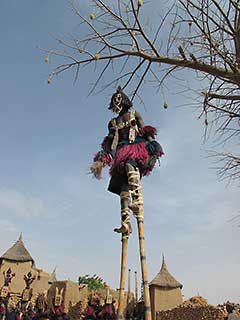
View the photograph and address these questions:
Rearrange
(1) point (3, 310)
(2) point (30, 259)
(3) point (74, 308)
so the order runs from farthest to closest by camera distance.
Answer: (2) point (30, 259)
(3) point (74, 308)
(1) point (3, 310)

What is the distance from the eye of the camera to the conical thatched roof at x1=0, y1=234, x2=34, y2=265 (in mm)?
23641

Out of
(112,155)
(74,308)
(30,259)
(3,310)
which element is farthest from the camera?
(30,259)

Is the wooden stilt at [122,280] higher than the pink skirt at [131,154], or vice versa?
the pink skirt at [131,154]

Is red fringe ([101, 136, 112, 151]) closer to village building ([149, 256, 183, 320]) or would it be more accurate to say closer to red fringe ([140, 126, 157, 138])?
red fringe ([140, 126, 157, 138])

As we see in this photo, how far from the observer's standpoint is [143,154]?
4.10 m

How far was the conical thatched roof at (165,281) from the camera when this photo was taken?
20.2 meters

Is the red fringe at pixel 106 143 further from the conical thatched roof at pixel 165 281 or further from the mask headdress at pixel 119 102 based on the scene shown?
the conical thatched roof at pixel 165 281

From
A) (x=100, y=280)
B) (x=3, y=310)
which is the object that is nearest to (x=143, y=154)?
(x=3, y=310)

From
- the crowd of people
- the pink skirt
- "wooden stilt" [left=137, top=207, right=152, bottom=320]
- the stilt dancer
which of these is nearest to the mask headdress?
the stilt dancer

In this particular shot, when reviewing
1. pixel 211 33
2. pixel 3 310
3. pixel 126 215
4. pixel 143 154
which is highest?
pixel 211 33

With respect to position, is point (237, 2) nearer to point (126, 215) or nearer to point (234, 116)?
point (234, 116)

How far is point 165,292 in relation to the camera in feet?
65.4

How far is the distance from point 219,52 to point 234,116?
84 centimetres

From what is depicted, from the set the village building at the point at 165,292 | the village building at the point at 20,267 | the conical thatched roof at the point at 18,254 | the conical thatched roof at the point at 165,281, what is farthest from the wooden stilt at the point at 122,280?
the conical thatched roof at the point at 18,254
